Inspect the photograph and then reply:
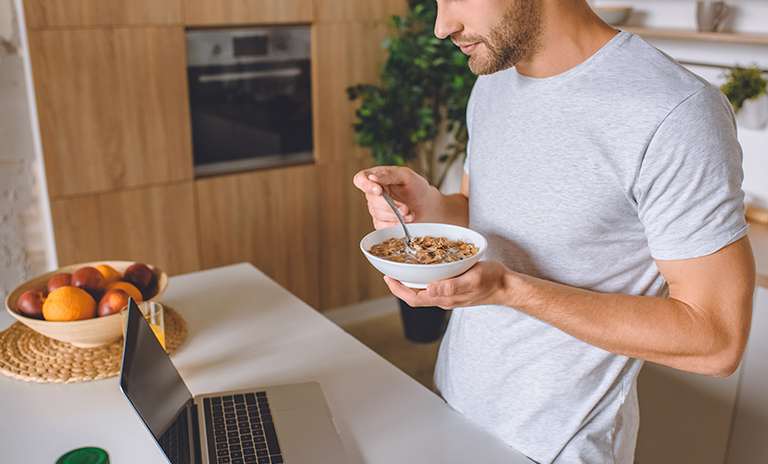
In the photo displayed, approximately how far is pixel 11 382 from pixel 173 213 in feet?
5.04

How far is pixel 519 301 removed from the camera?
→ 1014 millimetres

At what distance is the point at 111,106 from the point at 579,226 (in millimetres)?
2039

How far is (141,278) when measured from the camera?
4.88 ft

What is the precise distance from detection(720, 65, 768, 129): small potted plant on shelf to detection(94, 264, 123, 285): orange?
1.97 m

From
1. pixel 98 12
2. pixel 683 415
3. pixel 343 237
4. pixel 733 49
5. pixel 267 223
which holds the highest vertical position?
pixel 98 12

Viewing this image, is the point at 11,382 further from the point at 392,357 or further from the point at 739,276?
the point at 392,357

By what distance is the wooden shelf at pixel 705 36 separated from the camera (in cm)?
200

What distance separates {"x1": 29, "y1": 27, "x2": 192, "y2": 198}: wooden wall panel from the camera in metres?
2.38

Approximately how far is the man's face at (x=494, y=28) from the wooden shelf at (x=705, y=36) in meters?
1.25

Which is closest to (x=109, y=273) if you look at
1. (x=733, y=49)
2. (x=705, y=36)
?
(x=705, y=36)

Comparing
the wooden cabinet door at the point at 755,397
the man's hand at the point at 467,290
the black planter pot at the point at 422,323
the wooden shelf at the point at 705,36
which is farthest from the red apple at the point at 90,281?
the wooden shelf at the point at 705,36

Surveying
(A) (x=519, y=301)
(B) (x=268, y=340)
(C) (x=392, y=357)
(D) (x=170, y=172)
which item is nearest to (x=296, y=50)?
(D) (x=170, y=172)

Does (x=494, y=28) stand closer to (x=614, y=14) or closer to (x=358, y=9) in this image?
(x=614, y=14)

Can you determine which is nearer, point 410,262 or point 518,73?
point 410,262
